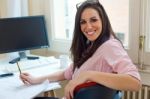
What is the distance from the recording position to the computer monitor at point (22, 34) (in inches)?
92.0

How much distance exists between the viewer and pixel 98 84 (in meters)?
1.13

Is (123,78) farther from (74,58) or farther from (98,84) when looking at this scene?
(74,58)

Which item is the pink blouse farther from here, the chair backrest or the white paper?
the white paper

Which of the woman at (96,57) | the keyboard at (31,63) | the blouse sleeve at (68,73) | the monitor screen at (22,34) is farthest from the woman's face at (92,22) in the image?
the monitor screen at (22,34)

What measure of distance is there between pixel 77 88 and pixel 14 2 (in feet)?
5.62

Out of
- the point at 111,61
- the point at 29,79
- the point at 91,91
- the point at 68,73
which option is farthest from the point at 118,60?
the point at 29,79

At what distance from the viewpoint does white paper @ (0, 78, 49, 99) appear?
5.19 feet

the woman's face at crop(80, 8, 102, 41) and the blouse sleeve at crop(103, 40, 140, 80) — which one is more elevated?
the woman's face at crop(80, 8, 102, 41)

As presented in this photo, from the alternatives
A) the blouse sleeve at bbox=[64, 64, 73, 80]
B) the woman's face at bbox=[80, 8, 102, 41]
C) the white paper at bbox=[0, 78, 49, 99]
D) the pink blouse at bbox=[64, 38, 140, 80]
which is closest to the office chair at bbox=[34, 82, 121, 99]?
the pink blouse at bbox=[64, 38, 140, 80]

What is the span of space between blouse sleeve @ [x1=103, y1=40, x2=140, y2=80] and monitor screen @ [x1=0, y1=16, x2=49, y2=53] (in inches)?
48.0

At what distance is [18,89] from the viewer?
1.69m

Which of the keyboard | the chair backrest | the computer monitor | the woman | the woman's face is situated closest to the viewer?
the chair backrest

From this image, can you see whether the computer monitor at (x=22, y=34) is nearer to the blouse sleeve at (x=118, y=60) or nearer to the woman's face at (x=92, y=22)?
the woman's face at (x=92, y=22)

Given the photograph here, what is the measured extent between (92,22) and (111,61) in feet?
0.98
